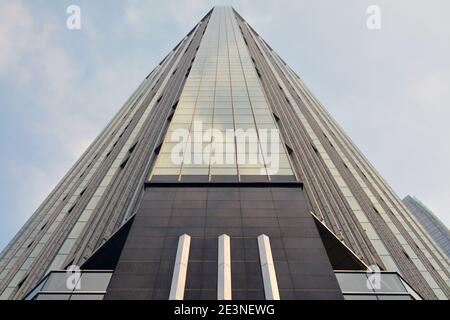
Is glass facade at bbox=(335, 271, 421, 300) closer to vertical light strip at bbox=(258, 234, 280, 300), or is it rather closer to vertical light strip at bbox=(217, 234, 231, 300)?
vertical light strip at bbox=(258, 234, 280, 300)

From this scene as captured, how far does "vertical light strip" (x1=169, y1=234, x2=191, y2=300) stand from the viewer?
16375 millimetres

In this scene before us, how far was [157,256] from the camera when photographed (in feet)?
61.8

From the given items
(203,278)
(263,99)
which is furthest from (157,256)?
(263,99)

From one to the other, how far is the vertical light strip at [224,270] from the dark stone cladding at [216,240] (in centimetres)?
29

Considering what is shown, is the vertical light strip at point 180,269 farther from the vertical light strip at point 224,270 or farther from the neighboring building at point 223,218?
the vertical light strip at point 224,270

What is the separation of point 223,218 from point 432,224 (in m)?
112

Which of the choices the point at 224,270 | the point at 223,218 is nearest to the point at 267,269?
the point at 224,270

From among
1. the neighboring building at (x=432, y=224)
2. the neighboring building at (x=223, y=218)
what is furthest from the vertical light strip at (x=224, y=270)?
the neighboring building at (x=432, y=224)

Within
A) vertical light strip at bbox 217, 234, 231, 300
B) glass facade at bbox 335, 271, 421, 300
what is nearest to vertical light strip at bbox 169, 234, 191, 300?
vertical light strip at bbox 217, 234, 231, 300

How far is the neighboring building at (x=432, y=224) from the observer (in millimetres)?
103312

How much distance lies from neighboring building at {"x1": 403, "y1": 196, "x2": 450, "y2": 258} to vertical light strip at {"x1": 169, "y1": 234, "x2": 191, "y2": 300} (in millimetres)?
104278

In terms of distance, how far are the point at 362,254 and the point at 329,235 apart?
8674 millimetres

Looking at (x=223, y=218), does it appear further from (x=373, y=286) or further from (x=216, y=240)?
(x=373, y=286)

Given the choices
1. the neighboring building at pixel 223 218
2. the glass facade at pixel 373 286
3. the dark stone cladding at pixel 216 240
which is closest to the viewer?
the dark stone cladding at pixel 216 240
